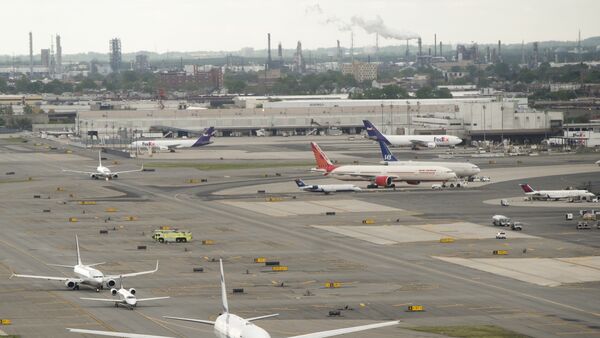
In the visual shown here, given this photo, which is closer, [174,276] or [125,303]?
[125,303]

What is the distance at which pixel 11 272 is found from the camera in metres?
103

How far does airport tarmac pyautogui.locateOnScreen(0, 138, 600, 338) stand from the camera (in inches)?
3268

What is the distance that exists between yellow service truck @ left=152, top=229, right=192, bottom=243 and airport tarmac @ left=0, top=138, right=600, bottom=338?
1.11 m

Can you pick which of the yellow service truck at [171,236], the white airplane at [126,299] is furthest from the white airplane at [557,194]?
the white airplane at [126,299]

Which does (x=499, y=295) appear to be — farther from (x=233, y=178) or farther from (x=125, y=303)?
(x=233, y=178)

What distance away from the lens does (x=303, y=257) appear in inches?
4370

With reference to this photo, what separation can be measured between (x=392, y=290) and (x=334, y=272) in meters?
9.58

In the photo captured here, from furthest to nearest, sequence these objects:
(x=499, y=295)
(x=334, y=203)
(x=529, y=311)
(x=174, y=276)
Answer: (x=334, y=203)
(x=174, y=276)
(x=499, y=295)
(x=529, y=311)

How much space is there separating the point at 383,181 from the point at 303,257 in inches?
2545

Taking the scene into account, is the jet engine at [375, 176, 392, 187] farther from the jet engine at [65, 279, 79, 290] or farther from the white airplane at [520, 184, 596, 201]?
the jet engine at [65, 279, 79, 290]

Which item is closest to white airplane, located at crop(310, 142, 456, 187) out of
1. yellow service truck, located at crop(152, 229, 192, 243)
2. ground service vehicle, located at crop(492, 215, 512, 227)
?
ground service vehicle, located at crop(492, 215, 512, 227)

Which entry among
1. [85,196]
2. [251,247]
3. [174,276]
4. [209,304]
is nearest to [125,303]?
[209,304]

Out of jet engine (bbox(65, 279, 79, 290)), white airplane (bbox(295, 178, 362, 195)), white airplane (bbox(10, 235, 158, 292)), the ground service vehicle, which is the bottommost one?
white airplane (bbox(295, 178, 362, 195))

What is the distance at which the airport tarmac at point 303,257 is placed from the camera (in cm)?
8300
